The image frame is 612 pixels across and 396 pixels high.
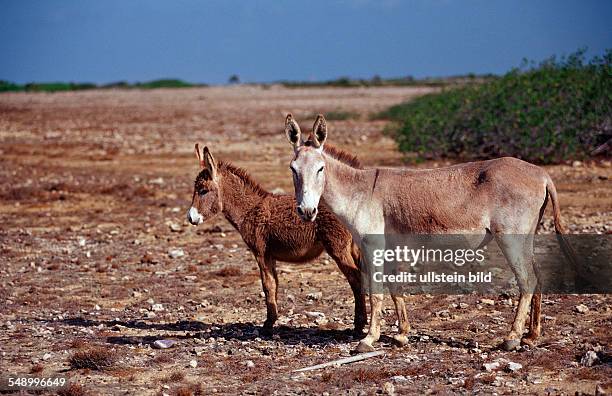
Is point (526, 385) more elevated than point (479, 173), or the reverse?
point (479, 173)

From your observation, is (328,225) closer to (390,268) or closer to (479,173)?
(390,268)

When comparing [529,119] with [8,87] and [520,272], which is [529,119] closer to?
[520,272]

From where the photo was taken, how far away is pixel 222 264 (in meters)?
14.0

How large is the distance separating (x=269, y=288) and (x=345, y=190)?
1.73 metres

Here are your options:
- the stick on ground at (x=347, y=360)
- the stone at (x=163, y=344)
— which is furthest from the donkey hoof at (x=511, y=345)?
the stone at (x=163, y=344)

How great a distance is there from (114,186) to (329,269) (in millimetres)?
10786

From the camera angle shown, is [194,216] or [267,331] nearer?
[267,331]

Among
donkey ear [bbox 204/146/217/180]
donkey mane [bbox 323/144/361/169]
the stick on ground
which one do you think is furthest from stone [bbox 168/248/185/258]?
the stick on ground

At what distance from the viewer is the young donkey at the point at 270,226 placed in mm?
9883

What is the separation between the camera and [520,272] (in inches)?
347

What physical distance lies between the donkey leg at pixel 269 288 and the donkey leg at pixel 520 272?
279 cm

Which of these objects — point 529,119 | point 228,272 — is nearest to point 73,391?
point 228,272

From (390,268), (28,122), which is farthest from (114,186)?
(28,122)

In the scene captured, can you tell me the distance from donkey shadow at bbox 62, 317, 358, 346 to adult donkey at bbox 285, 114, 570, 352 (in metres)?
0.88
